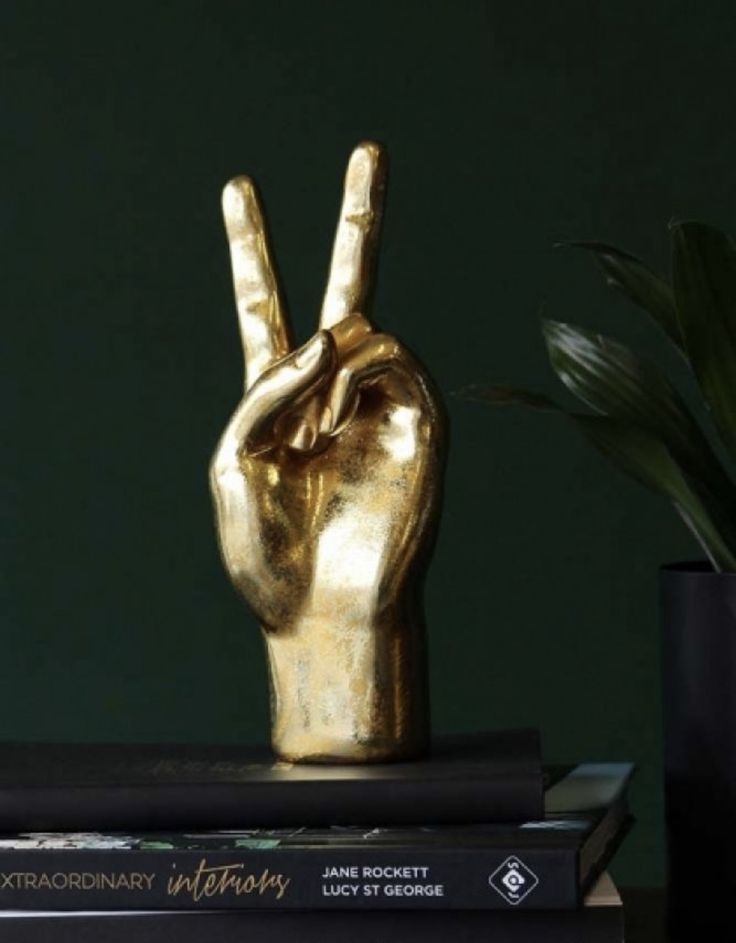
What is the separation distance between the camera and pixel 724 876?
0.86 m

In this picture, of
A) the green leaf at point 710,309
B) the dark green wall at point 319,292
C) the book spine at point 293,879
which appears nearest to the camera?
the book spine at point 293,879

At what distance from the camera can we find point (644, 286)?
944mm

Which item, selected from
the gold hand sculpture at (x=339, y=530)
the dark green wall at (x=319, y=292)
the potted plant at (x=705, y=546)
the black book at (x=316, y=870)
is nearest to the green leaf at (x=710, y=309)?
the potted plant at (x=705, y=546)

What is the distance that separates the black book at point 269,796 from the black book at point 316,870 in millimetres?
14

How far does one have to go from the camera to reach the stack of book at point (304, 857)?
74cm

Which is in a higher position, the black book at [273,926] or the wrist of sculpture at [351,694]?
the wrist of sculpture at [351,694]

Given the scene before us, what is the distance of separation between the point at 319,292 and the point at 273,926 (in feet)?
3.84

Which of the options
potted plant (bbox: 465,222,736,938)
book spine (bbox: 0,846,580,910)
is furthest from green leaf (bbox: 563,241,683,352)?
book spine (bbox: 0,846,580,910)

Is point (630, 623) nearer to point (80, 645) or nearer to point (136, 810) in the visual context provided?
point (80, 645)

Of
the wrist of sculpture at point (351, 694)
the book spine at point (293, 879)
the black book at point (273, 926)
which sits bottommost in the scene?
the black book at point (273, 926)

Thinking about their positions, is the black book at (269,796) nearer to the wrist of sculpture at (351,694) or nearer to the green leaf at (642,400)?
the wrist of sculpture at (351,694)

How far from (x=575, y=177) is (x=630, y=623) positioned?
489mm

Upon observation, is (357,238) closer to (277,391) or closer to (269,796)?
(277,391)

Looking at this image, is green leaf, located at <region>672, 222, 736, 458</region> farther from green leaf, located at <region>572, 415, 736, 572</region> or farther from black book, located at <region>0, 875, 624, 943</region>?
black book, located at <region>0, 875, 624, 943</region>
